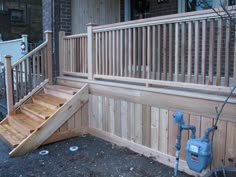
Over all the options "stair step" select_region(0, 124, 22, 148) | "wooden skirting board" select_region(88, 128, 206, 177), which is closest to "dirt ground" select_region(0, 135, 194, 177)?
"wooden skirting board" select_region(88, 128, 206, 177)

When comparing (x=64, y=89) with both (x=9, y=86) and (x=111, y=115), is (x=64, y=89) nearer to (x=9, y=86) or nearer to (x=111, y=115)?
(x=9, y=86)

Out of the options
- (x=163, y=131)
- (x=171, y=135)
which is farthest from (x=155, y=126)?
(x=171, y=135)

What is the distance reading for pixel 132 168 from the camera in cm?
362

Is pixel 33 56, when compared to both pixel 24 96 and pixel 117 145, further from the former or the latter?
pixel 117 145

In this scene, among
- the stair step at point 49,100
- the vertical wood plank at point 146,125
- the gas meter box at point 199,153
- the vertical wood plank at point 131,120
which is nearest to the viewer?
the gas meter box at point 199,153

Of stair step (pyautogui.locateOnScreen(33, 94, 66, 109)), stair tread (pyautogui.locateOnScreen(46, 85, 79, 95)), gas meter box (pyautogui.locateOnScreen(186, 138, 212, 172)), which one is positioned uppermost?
stair tread (pyautogui.locateOnScreen(46, 85, 79, 95))

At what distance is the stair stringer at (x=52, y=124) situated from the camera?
4.21 metres

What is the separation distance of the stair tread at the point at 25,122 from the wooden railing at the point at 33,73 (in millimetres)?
226

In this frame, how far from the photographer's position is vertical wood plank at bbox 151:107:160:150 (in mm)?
3763

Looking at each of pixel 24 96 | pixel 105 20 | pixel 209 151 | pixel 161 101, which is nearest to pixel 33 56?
pixel 24 96

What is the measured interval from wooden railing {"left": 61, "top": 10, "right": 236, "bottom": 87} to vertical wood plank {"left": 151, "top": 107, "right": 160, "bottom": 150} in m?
0.46

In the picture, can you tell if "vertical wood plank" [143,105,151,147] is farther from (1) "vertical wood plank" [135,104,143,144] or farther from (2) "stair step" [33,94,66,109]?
(2) "stair step" [33,94,66,109]

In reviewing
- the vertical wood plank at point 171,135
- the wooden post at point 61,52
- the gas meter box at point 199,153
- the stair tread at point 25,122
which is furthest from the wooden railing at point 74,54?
the gas meter box at point 199,153

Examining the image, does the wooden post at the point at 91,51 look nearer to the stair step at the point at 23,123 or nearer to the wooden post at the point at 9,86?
the stair step at the point at 23,123
